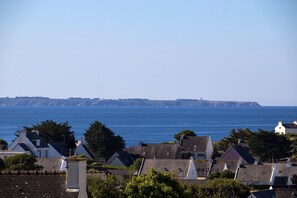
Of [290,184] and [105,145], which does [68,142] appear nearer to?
[105,145]

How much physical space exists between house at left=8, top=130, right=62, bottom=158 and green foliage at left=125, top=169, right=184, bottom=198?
46010 millimetres

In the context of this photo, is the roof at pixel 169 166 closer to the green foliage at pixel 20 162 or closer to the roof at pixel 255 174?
the roof at pixel 255 174

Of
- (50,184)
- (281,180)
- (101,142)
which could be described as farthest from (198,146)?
(50,184)

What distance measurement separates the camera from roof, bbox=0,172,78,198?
1869 cm

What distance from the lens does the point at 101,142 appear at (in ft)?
285

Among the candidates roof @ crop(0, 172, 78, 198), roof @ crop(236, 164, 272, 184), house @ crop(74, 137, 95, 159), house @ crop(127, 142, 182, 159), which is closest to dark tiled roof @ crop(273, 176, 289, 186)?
roof @ crop(236, 164, 272, 184)

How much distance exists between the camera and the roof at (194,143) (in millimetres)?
91938

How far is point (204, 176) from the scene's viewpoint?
67625mm

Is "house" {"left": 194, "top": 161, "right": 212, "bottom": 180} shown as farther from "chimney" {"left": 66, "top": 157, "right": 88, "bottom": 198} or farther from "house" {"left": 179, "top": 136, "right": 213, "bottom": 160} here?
"chimney" {"left": 66, "top": 157, "right": 88, "bottom": 198}

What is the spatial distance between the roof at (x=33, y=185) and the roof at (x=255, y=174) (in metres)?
44.1

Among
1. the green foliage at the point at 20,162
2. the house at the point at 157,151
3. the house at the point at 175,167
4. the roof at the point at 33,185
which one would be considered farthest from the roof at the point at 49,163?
the roof at the point at 33,185

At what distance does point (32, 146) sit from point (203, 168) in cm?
1675

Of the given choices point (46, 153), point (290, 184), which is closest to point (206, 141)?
point (46, 153)

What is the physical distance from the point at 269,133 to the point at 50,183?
7467cm
